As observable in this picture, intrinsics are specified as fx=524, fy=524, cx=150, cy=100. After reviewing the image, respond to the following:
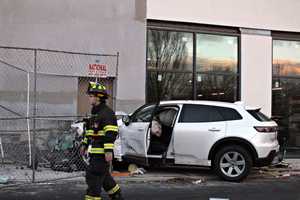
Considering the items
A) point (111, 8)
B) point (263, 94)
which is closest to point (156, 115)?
point (111, 8)

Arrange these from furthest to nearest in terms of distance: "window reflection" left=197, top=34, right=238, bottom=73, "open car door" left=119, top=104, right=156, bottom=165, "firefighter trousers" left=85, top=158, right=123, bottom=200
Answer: "window reflection" left=197, top=34, right=238, bottom=73 < "open car door" left=119, top=104, right=156, bottom=165 < "firefighter trousers" left=85, top=158, right=123, bottom=200

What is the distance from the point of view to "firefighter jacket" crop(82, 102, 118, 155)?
24.1 ft

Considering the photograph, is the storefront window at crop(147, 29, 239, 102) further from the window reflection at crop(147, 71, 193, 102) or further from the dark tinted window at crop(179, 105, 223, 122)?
the dark tinted window at crop(179, 105, 223, 122)

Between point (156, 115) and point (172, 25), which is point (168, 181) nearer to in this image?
point (156, 115)

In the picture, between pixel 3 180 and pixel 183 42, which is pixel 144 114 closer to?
pixel 3 180

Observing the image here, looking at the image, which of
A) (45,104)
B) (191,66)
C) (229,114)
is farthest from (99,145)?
(191,66)

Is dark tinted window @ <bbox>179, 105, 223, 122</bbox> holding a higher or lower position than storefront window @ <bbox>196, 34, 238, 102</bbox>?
lower

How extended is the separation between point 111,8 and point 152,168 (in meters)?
4.75

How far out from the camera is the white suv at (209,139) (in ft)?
36.2

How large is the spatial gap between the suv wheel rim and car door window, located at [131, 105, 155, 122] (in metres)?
1.82

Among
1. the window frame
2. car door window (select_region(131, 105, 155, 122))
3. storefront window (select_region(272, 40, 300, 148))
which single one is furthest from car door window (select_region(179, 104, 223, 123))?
storefront window (select_region(272, 40, 300, 148))

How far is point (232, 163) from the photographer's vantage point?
1104 centimetres

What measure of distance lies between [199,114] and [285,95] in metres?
5.86

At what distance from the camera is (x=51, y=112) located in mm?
13820
